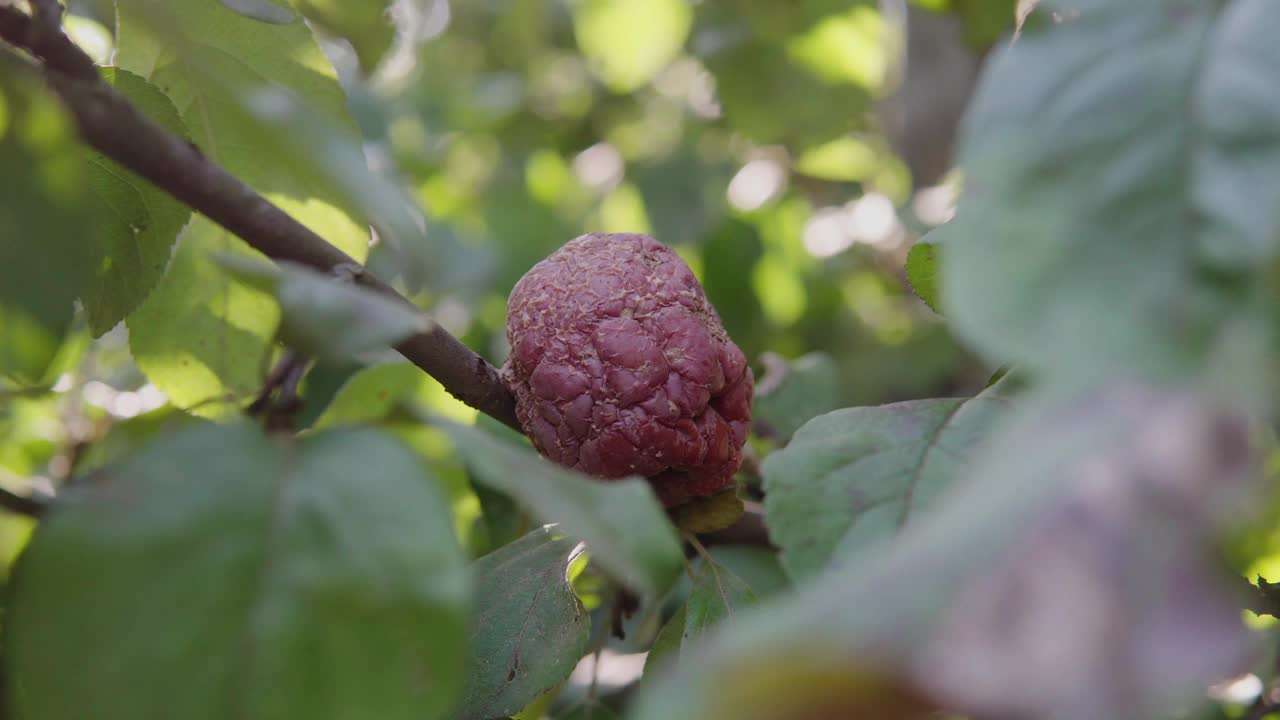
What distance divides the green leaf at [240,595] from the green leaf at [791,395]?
28.6 inches

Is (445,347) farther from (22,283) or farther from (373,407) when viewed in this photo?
(373,407)

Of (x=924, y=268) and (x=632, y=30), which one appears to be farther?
(x=632, y=30)

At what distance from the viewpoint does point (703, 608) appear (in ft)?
2.07

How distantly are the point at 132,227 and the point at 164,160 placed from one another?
208 mm

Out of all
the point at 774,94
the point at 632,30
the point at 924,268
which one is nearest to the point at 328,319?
the point at 924,268

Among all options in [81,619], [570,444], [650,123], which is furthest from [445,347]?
[650,123]

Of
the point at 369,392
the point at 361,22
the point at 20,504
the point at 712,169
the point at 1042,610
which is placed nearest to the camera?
the point at 1042,610

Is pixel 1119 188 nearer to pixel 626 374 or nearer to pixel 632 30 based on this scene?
pixel 626 374

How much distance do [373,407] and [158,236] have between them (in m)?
0.31

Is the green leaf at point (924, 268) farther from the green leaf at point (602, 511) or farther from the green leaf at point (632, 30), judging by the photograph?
the green leaf at point (632, 30)

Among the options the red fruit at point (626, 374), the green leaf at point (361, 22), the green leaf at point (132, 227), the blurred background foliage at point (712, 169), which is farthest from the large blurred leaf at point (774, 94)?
the green leaf at point (132, 227)

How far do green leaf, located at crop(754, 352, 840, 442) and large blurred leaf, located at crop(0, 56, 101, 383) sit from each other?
767 mm

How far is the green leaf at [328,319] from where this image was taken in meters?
0.41

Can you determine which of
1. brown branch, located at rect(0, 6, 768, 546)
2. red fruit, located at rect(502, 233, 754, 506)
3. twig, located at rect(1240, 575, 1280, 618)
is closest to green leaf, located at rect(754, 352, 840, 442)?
red fruit, located at rect(502, 233, 754, 506)
